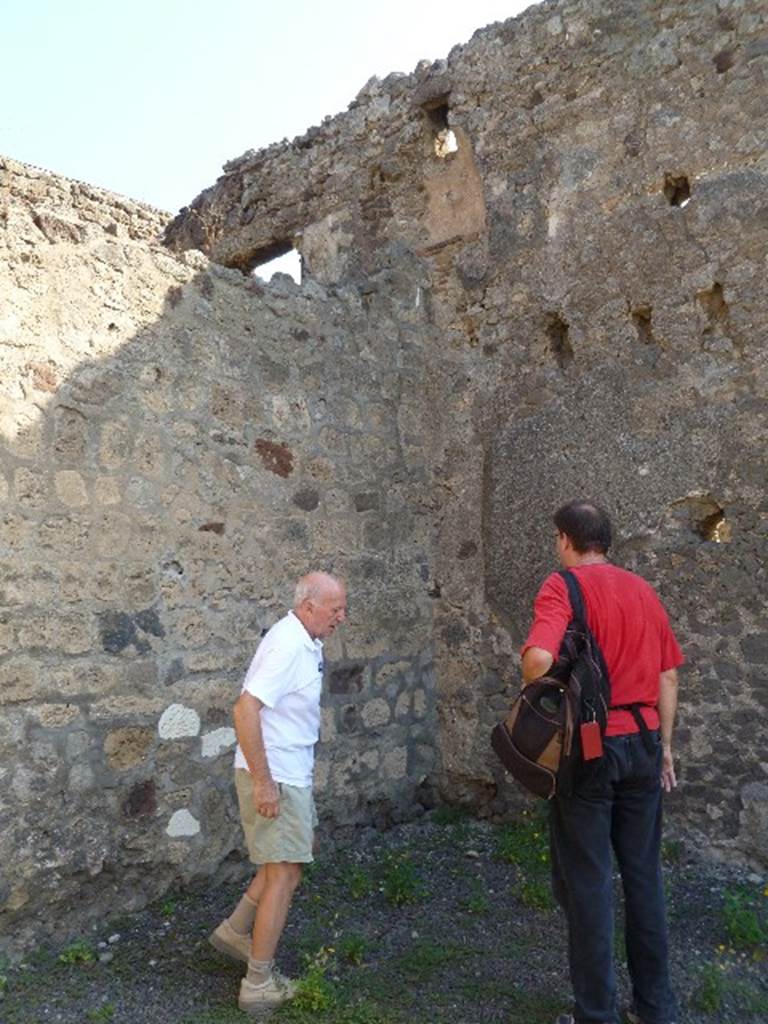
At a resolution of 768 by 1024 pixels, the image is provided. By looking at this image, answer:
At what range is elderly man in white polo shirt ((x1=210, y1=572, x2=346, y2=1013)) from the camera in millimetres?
2902

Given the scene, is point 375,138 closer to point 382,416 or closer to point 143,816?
point 382,416

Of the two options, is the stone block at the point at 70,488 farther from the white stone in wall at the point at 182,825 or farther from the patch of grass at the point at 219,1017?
the patch of grass at the point at 219,1017

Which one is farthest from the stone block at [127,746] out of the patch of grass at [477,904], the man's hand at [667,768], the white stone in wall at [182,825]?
the man's hand at [667,768]

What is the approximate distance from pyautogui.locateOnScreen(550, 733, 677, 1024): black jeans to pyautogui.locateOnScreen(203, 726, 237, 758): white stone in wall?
160cm

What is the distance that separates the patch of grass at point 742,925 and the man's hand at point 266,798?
175cm

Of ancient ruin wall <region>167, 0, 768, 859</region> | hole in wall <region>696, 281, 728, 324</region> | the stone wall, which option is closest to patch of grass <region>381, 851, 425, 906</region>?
the stone wall

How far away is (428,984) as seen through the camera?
3170mm

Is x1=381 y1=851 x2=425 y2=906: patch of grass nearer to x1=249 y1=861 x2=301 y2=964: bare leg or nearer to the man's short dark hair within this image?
x1=249 y1=861 x2=301 y2=964: bare leg

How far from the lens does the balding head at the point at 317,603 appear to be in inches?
120

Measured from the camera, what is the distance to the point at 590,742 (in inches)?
105

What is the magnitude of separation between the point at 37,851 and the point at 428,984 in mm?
1420

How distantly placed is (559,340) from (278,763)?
8.99 ft

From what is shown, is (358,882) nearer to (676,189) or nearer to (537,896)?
(537,896)

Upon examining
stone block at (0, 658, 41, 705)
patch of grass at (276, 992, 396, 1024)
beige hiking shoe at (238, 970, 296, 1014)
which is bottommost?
patch of grass at (276, 992, 396, 1024)
